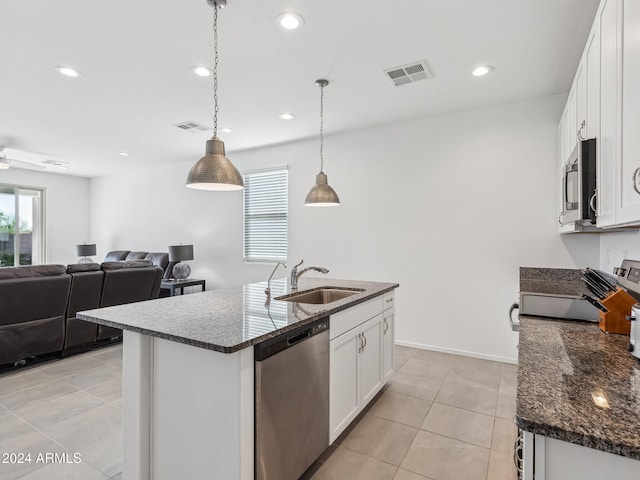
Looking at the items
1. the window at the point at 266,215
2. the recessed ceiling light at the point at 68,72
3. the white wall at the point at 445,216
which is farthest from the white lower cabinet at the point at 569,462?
the window at the point at 266,215

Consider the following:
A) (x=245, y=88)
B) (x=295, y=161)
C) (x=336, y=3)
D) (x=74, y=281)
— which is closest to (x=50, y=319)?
(x=74, y=281)

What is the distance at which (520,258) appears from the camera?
3.50 m

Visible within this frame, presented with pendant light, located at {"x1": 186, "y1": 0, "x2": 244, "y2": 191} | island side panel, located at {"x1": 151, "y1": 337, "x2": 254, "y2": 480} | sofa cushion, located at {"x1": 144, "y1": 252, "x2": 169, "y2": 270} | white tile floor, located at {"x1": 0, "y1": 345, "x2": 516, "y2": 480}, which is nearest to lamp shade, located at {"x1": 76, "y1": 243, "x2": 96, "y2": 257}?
sofa cushion, located at {"x1": 144, "y1": 252, "x2": 169, "y2": 270}


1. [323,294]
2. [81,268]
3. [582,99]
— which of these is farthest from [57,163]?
[582,99]

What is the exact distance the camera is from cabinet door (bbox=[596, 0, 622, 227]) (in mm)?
1249

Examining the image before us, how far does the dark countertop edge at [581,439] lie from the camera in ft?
2.43

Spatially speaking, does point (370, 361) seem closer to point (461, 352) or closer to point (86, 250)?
point (461, 352)

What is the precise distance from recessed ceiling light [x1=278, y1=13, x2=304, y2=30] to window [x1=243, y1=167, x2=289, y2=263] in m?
2.86

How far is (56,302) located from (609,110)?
4.53 m

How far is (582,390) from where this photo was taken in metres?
1.01

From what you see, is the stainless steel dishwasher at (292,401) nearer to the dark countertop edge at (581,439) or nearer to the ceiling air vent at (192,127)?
the dark countertop edge at (581,439)

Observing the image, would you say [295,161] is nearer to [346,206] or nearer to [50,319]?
[346,206]

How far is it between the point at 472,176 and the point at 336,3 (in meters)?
2.43

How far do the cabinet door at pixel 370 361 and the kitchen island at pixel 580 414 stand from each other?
4.10 ft
